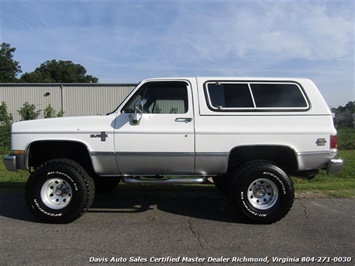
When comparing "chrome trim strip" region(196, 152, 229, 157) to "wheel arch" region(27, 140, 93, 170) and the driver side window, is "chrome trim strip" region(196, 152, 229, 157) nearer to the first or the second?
the driver side window

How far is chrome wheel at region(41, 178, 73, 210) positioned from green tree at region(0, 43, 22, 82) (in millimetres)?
85440

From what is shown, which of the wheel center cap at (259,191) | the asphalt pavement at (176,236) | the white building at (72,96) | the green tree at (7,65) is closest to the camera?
the asphalt pavement at (176,236)

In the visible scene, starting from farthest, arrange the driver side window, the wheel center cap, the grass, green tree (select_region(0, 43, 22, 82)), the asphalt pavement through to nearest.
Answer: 1. green tree (select_region(0, 43, 22, 82))
2. the grass
3. the driver side window
4. the wheel center cap
5. the asphalt pavement

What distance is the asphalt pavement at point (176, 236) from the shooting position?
4.01 metres

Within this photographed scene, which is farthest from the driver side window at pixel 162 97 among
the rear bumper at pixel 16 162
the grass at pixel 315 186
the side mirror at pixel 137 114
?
the grass at pixel 315 186

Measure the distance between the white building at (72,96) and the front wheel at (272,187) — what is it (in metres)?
36.6

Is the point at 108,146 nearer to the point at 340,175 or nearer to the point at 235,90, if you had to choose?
the point at 235,90

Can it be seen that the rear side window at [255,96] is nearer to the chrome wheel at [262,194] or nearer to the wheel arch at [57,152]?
the chrome wheel at [262,194]

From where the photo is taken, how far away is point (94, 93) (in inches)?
1619

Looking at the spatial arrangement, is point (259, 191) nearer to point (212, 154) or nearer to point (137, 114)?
point (212, 154)

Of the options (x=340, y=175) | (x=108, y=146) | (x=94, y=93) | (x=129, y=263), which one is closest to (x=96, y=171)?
(x=108, y=146)

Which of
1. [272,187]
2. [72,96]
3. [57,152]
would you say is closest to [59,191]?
[57,152]

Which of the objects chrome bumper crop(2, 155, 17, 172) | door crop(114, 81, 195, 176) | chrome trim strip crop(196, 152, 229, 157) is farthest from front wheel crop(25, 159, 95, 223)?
chrome trim strip crop(196, 152, 229, 157)

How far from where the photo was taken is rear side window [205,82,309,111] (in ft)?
17.8
